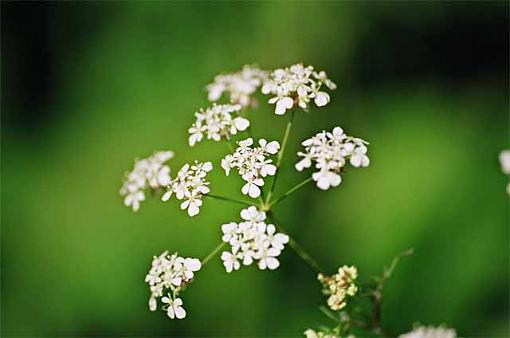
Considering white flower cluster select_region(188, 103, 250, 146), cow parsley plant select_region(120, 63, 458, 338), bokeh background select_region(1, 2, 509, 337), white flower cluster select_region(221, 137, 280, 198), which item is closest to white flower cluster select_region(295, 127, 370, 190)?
cow parsley plant select_region(120, 63, 458, 338)

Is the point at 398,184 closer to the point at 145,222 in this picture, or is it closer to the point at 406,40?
the point at 406,40

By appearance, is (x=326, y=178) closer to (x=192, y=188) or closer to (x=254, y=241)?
(x=254, y=241)

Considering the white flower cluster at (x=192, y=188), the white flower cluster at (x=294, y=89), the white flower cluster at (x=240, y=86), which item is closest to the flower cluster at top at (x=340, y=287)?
the white flower cluster at (x=192, y=188)

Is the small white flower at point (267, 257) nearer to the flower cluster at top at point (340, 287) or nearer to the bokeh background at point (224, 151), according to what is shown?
the flower cluster at top at point (340, 287)

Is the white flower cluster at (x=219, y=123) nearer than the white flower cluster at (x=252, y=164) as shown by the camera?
No

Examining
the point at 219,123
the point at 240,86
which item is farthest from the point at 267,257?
the point at 240,86

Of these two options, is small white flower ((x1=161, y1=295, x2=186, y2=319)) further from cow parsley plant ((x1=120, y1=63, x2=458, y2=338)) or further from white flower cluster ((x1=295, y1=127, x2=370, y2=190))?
white flower cluster ((x1=295, y1=127, x2=370, y2=190))
